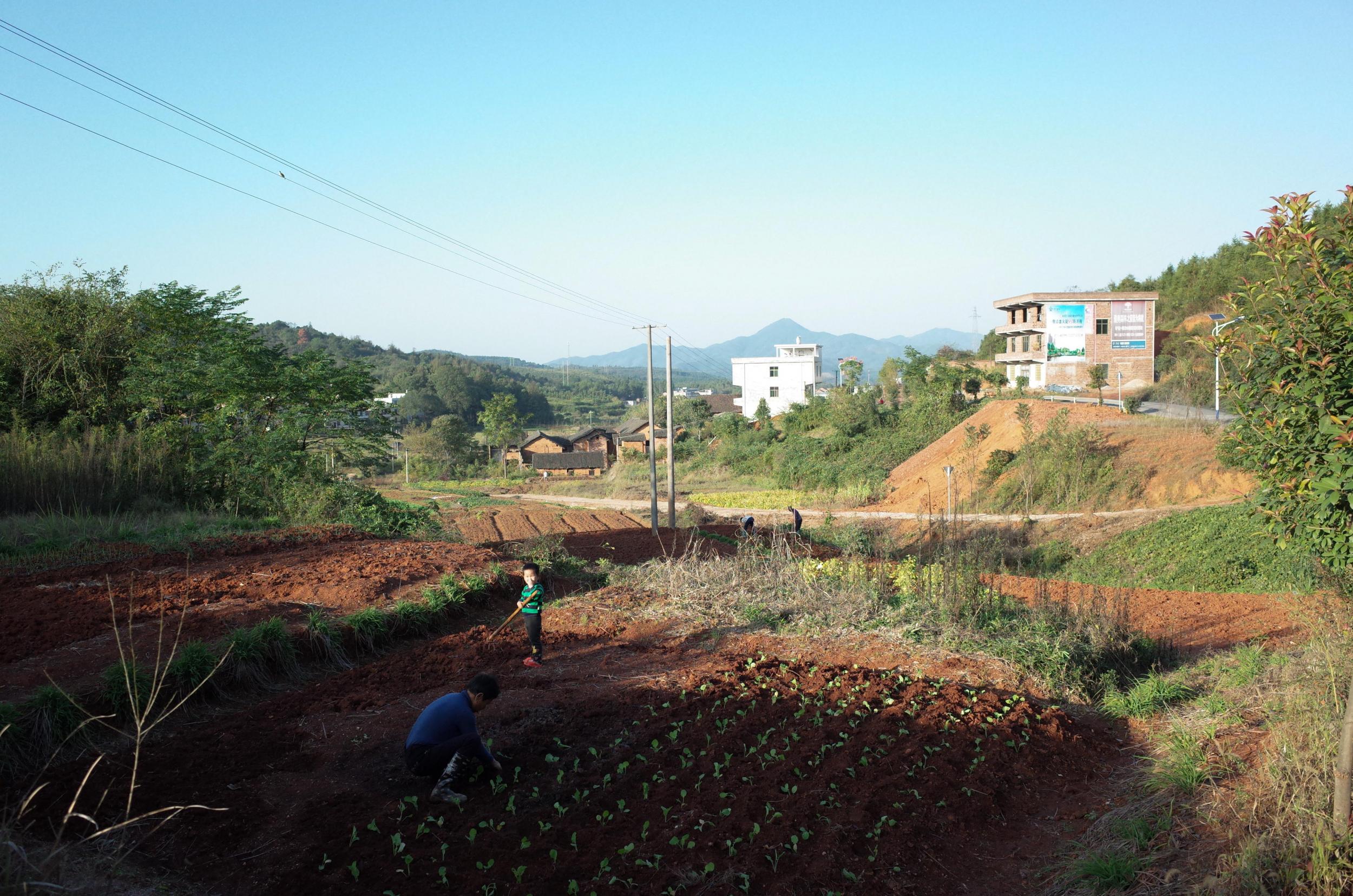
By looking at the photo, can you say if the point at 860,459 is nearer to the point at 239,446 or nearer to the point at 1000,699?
the point at 239,446

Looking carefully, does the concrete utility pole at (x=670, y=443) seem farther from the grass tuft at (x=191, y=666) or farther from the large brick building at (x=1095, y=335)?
the large brick building at (x=1095, y=335)

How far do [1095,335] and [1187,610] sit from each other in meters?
36.2

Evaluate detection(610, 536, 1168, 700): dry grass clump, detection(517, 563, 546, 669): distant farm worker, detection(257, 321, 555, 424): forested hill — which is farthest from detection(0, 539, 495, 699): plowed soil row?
detection(257, 321, 555, 424): forested hill

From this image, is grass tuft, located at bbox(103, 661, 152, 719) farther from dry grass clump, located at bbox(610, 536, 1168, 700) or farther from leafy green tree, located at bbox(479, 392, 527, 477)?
leafy green tree, located at bbox(479, 392, 527, 477)

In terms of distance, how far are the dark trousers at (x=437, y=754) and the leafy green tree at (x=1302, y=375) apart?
16.7ft

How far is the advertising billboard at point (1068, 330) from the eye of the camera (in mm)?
43000

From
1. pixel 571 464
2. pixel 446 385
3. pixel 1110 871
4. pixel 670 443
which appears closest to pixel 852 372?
pixel 571 464

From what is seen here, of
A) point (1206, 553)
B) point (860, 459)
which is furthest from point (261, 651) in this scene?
point (860, 459)

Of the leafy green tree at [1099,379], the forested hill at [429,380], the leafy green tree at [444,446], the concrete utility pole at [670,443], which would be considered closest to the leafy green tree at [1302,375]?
the concrete utility pole at [670,443]

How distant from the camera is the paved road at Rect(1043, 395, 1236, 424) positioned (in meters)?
29.6

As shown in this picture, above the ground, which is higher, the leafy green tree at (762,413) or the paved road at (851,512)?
the leafy green tree at (762,413)

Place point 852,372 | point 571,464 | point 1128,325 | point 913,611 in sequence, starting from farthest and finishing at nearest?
1. point 571,464
2. point 852,372
3. point 1128,325
4. point 913,611

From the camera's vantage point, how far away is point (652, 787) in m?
5.29

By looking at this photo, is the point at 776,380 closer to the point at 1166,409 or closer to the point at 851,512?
the point at 1166,409
